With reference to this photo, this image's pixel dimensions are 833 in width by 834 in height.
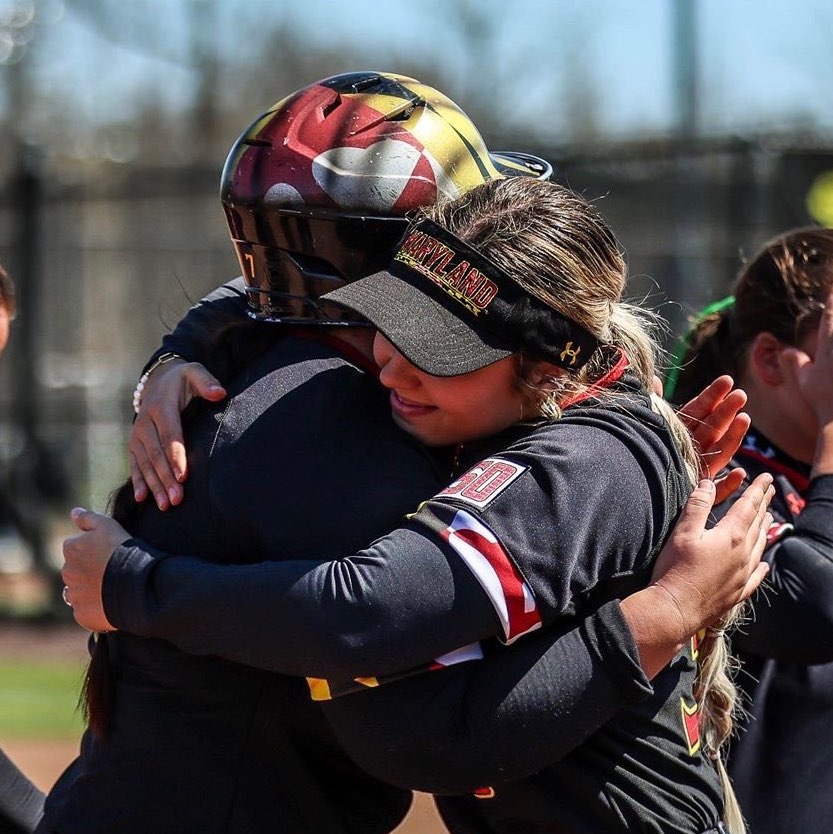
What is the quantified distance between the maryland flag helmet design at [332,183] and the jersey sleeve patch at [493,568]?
0.51 meters

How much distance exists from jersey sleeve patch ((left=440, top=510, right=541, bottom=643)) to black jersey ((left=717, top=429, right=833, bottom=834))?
0.80 m

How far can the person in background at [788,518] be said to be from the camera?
8.68 ft

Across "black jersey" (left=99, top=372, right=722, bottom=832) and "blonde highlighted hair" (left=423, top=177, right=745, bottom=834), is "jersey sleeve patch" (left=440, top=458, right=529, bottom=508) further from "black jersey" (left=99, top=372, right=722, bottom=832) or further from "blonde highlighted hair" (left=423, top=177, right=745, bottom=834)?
"blonde highlighted hair" (left=423, top=177, right=745, bottom=834)

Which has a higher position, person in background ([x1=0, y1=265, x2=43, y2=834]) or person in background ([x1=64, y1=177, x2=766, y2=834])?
person in background ([x1=64, y1=177, x2=766, y2=834])

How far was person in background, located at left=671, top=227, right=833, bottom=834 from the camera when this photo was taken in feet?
8.68

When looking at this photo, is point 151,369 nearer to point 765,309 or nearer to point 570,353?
point 570,353

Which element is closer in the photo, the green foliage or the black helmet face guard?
the black helmet face guard

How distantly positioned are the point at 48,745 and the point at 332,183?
6.01 meters

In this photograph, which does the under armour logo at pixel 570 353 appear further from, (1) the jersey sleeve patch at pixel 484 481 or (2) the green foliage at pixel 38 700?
(2) the green foliage at pixel 38 700

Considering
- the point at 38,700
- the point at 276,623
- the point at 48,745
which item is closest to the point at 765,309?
the point at 276,623

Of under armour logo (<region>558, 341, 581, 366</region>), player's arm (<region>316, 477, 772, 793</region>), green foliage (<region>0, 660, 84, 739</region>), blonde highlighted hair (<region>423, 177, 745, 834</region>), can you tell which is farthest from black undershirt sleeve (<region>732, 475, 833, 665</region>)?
green foliage (<region>0, 660, 84, 739</region>)

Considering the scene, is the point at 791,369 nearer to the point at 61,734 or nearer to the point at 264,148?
the point at 264,148

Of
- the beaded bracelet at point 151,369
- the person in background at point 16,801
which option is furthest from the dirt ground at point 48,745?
the beaded bracelet at point 151,369

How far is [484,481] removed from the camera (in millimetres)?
1933
